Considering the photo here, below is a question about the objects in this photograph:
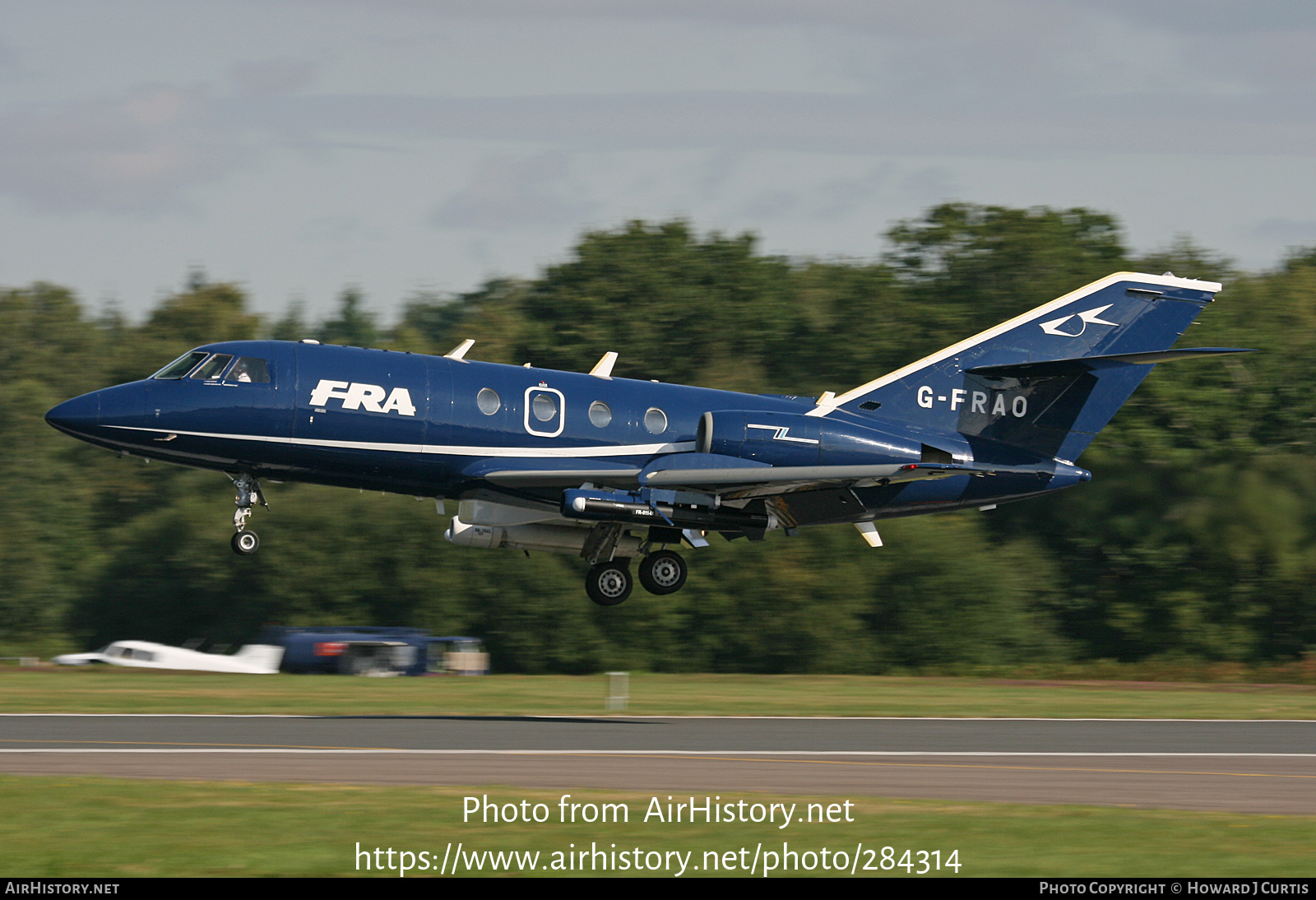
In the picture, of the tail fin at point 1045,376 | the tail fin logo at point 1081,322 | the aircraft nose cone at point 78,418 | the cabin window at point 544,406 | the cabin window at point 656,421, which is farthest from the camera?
the tail fin logo at point 1081,322

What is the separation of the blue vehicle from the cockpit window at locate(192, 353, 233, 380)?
0.03m

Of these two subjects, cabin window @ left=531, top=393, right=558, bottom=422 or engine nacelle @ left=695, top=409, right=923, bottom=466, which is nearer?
cabin window @ left=531, top=393, right=558, bottom=422

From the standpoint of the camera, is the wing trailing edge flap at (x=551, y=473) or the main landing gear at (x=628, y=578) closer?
the wing trailing edge flap at (x=551, y=473)

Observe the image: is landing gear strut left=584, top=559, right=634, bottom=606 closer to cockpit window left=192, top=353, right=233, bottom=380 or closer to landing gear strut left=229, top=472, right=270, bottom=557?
landing gear strut left=229, top=472, right=270, bottom=557

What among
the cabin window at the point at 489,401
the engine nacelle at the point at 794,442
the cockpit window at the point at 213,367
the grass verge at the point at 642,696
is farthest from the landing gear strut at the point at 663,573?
the cockpit window at the point at 213,367

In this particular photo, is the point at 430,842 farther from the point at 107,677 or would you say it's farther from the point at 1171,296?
the point at 107,677

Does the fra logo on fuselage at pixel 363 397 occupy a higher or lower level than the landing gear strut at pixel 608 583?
higher

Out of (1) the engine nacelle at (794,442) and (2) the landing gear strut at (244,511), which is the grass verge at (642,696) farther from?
(1) the engine nacelle at (794,442)

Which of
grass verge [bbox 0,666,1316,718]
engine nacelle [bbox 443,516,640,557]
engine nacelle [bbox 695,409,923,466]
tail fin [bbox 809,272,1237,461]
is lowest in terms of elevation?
grass verge [bbox 0,666,1316,718]

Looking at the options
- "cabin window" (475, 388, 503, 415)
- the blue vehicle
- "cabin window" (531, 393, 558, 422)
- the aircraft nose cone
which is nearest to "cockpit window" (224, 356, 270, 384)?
the blue vehicle

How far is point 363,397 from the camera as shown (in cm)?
2392

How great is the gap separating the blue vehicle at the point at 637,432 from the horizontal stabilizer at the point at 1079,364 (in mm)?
54

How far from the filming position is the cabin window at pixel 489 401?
80.6 feet

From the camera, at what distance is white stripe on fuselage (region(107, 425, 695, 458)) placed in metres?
23.5
